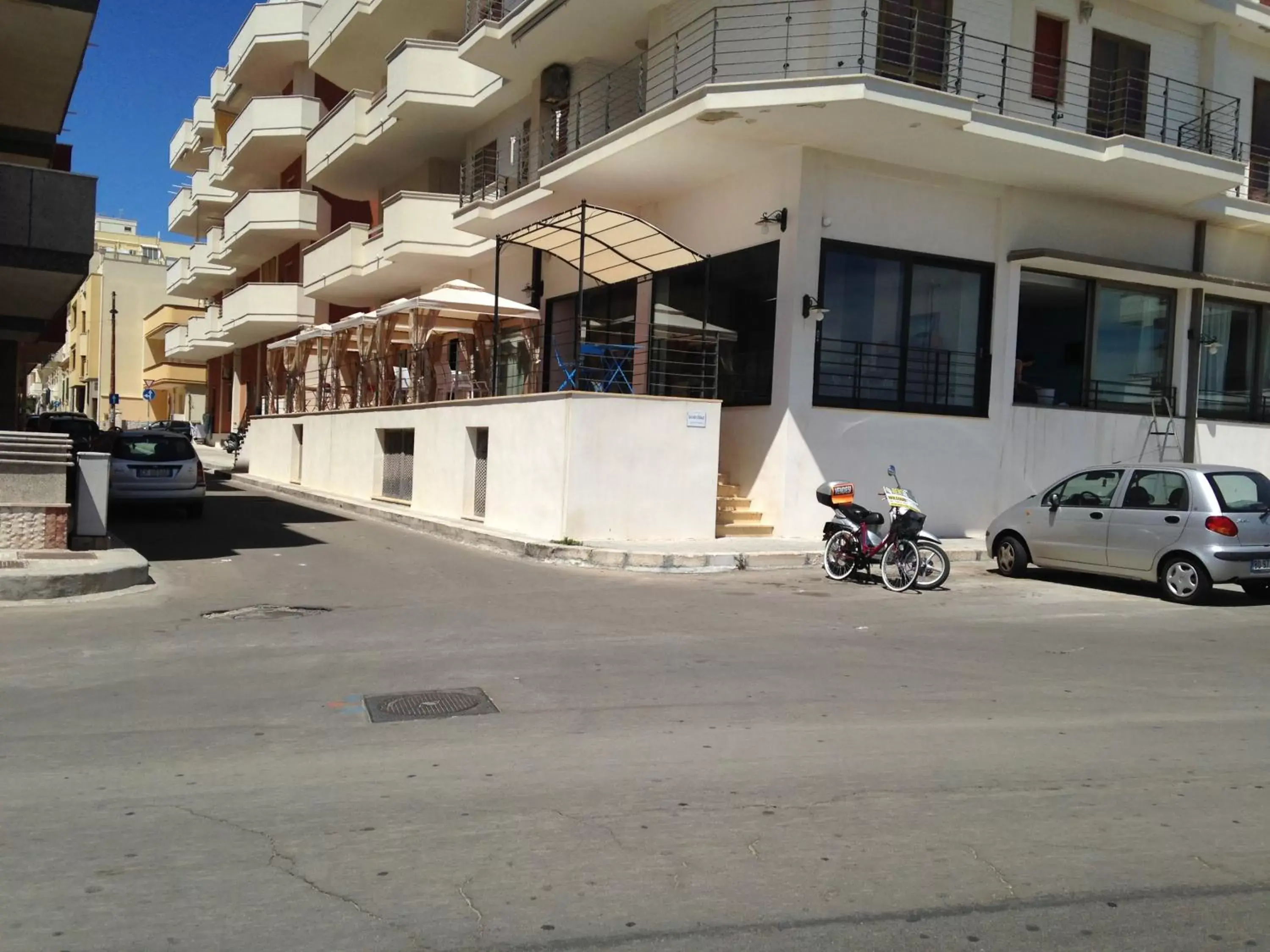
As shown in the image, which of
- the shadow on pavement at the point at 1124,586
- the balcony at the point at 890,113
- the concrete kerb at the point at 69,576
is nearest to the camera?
the concrete kerb at the point at 69,576

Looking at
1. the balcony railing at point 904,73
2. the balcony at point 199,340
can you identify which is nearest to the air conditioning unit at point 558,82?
the balcony railing at point 904,73

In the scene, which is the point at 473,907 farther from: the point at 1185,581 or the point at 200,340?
the point at 200,340

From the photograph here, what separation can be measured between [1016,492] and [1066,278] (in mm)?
3982

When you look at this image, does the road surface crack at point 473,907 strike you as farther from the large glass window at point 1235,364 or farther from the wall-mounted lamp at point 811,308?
the large glass window at point 1235,364

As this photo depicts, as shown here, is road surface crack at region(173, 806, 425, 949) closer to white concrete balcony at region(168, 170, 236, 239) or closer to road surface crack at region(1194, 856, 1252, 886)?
road surface crack at region(1194, 856, 1252, 886)

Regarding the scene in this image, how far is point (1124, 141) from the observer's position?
16.2m

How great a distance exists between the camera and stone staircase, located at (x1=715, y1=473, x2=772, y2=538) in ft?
52.3

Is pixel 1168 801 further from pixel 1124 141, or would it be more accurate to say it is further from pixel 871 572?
pixel 1124 141

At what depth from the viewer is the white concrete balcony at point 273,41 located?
34.1 metres

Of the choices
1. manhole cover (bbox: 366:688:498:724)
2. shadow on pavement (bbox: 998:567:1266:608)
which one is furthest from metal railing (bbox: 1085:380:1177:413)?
manhole cover (bbox: 366:688:498:724)

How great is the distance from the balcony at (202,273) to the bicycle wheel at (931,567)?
36.6m

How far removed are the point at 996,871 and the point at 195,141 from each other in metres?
51.3

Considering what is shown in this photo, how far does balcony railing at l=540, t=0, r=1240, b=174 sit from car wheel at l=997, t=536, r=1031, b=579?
668cm

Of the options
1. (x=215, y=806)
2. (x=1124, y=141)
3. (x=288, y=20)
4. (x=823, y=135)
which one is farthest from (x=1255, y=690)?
(x=288, y=20)
